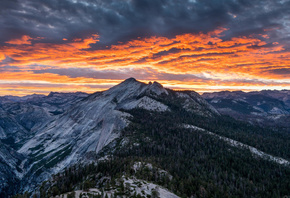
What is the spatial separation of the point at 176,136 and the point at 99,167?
11772 cm

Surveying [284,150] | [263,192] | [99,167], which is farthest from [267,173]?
[99,167]

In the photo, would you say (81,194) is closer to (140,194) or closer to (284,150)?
(140,194)

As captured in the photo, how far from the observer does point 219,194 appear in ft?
265

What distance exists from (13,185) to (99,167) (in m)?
154

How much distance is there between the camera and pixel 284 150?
200 metres

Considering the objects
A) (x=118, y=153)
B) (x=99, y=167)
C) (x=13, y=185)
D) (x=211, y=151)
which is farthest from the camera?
(x=13, y=185)

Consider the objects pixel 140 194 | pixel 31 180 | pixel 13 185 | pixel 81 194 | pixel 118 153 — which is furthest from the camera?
pixel 31 180

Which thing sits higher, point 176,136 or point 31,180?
point 176,136

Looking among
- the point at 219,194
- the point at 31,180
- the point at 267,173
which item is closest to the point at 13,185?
the point at 31,180

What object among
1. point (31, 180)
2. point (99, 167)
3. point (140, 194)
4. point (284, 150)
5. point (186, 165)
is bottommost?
point (31, 180)

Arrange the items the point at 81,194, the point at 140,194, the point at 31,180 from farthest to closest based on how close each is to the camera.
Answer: the point at 31,180 → the point at 140,194 → the point at 81,194

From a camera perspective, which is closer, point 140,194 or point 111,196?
point 111,196

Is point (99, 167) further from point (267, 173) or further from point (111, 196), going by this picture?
point (267, 173)

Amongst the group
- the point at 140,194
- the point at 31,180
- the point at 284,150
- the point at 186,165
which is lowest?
the point at 31,180
